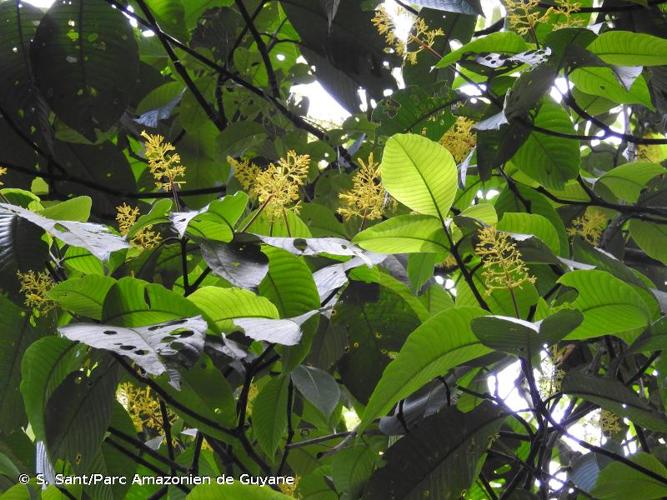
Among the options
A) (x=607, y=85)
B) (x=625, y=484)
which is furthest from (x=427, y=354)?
(x=607, y=85)

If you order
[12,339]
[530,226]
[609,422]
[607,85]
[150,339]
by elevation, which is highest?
[607,85]

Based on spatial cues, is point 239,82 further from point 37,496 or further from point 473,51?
point 37,496

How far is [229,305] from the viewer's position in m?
0.93

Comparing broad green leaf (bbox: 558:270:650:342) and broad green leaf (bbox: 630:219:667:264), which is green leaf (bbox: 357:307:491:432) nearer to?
broad green leaf (bbox: 558:270:650:342)

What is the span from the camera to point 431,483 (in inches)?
40.9

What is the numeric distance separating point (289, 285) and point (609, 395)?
37 cm

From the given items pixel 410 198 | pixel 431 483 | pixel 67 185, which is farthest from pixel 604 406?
pixel 67 185

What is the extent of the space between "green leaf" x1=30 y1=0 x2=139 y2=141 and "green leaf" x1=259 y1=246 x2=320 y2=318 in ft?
1.73

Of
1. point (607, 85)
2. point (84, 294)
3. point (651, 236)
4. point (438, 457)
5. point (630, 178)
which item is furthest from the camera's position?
point (651, 236)

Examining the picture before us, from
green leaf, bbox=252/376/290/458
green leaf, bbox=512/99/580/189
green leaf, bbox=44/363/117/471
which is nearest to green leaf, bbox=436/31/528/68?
green leaf, bbox=512/99/580/189

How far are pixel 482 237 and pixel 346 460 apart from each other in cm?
43

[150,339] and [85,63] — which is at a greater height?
[85,63]

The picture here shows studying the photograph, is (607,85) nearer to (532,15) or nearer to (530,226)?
(532,15)

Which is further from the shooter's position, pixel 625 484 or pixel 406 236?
pixel 625 484
